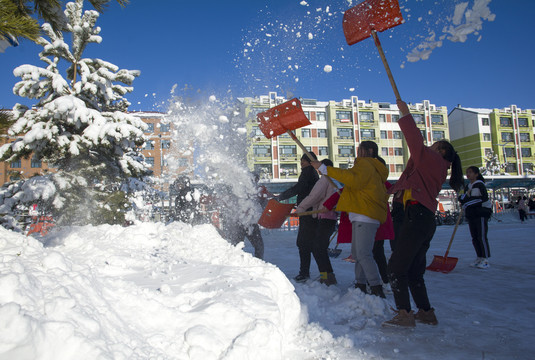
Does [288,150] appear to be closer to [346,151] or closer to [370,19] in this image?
[346,151]

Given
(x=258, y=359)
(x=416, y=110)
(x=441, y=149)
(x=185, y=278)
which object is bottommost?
(x=258, y=359)

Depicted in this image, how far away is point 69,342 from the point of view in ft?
4.57

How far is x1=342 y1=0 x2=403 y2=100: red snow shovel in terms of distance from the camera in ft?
11.8

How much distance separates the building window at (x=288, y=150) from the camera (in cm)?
5131

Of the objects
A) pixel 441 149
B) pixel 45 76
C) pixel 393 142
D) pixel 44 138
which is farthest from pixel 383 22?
pixel 393 142

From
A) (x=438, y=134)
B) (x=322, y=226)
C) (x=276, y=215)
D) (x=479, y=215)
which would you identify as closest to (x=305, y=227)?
(x=322, y=226)

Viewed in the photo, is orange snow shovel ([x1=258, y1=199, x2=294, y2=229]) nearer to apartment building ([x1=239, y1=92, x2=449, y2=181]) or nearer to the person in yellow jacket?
the person in yellow jacket

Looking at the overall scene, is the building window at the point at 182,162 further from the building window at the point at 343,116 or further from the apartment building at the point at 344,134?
the building window at the point at 343,116

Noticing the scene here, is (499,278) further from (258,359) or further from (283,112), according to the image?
(258,359)

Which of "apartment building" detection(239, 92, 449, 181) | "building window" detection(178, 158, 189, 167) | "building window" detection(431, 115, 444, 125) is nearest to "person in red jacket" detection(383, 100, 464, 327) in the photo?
"building window" detection(178, 158, 189, 167)

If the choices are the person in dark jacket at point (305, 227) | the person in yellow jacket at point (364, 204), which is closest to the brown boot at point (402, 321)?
the person in yellow jacket at point (364, 204)

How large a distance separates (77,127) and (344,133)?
1915 inches

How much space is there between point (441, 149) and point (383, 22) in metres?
1.48

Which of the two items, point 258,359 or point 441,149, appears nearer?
point 258,359
